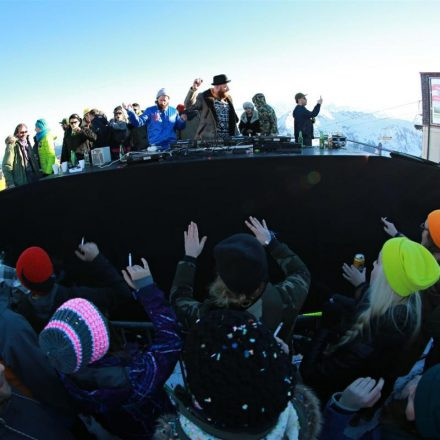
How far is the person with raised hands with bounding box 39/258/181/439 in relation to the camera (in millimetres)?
1464

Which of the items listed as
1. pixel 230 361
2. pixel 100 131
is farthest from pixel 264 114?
pixel 230 361

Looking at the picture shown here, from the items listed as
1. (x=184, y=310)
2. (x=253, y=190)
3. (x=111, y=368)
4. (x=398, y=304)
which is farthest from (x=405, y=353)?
(x=253, y=190)

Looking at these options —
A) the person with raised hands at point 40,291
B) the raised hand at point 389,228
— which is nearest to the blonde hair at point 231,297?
the person with raised hands at point 40,291

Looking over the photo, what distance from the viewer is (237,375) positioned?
0.99 metres

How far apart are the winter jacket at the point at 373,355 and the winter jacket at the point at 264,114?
438 centimetres

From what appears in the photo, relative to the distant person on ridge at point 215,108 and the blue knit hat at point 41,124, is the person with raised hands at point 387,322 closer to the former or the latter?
the distant person on ridge at point 215,108

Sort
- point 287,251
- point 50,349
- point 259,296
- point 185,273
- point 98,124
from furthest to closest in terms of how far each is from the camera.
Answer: point 98,124 → point 287,251 → point 185,273 → point 259,296 → point 50,349

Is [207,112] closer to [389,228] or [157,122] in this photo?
[157,122]

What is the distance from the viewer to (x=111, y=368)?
5.29ft

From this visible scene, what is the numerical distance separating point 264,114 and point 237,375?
5.36m

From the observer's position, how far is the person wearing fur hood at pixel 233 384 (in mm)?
986

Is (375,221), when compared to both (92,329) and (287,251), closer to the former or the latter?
(287,251)

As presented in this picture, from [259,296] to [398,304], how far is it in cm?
67

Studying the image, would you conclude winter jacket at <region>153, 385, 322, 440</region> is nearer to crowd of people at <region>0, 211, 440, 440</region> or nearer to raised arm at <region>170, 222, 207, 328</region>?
crowd of people at <region>0, 211, 440, 440</region>
